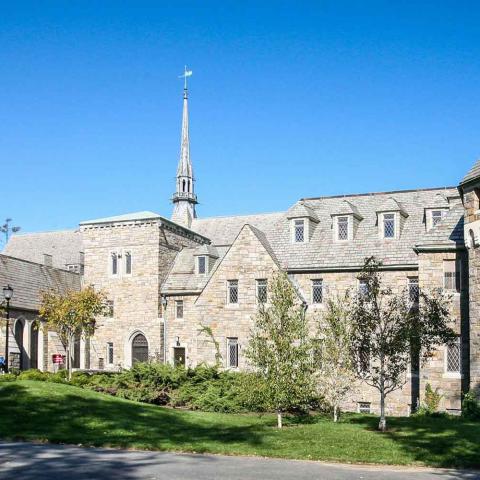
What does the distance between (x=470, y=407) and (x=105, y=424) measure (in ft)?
47.4

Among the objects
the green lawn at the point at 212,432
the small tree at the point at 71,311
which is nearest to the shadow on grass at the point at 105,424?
the green lawn at the point at 212,432

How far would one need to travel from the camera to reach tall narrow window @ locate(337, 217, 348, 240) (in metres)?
38.4

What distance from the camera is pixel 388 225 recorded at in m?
37.7

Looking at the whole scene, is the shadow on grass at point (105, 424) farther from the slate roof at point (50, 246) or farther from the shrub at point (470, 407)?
the slate roof at point (50, 246)

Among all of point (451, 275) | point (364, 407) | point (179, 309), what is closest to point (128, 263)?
point (179, 309)

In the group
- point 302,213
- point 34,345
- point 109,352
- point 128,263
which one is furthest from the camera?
point 128,263

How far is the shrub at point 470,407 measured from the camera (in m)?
26.7

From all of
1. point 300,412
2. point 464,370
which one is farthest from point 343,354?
point 464,370

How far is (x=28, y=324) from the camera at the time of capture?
44375 mm

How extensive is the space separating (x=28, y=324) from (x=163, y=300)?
865 centimetres

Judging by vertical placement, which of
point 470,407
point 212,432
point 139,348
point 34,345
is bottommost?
point 470,407

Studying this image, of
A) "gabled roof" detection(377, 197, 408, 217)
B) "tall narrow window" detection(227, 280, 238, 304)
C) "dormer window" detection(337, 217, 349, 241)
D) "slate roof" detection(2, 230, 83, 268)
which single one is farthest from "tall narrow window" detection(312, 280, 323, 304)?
"slate roof" detection(2, 230, 83, 268)

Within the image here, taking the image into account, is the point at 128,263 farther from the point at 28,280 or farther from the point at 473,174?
the point at 473,174

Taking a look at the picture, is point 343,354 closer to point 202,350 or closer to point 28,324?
point 202,350
